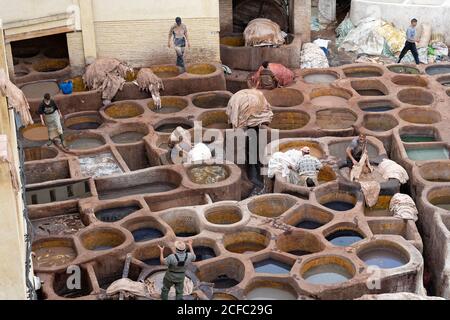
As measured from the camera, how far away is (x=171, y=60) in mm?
21141

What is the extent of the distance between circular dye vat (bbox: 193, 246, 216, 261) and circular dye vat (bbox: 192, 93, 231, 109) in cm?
601

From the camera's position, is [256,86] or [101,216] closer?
[101,216]

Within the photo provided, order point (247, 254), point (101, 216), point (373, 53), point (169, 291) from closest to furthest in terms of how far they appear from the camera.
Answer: point (169, 291) → point (247, 254) → point (101, 216) → point (373, 53)

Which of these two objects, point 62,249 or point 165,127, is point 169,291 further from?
point 165,127

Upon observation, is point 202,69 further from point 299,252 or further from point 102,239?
point 299,252

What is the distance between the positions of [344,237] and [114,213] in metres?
4.45

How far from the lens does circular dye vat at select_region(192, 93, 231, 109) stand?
65.6ft

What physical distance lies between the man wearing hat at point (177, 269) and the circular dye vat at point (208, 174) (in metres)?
4.71

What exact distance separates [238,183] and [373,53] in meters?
8.46

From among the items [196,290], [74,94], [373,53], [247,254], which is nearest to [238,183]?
[247,254]

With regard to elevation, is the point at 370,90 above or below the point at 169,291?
above

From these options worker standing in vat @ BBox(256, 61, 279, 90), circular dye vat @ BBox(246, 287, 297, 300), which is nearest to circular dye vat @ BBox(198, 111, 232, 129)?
worker standing in vat @ BBox(256, 61, 279, 90)

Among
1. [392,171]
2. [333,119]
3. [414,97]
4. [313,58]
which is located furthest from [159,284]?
[313,58]

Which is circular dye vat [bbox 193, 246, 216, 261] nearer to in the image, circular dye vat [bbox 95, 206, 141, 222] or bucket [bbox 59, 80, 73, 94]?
circular dye vat [bbox 95, 206, 141, 222]
